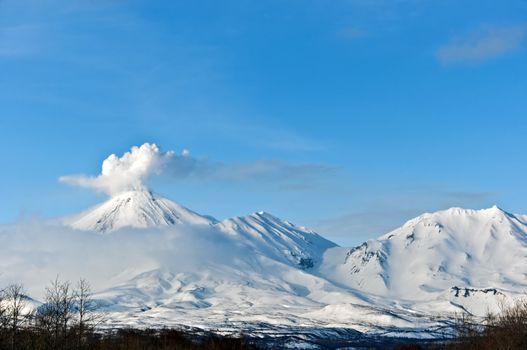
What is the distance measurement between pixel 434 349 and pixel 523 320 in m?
75.3

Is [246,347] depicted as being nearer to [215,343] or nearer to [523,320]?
[215,343]

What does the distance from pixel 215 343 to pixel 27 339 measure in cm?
5280

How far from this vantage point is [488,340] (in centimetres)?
10656

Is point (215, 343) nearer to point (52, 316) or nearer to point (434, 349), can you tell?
point (52, 316)

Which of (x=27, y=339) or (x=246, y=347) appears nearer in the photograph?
(x=27, y=339)

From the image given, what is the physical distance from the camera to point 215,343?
413 ft

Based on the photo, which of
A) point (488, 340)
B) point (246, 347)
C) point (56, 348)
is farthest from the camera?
point (246, 347)

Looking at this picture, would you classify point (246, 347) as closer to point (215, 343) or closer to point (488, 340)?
point (215, 343)

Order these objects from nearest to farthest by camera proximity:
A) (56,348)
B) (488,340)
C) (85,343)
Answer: (56,348) < (85,343) < (488,340)

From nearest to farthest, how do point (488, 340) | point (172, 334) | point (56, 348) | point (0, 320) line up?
point (0, 320) → point (56, 348) → point (488, 340) → point (172, 334)

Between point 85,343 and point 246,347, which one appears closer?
point 85,343

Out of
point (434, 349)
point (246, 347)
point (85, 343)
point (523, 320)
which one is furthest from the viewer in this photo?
point (434, 349)

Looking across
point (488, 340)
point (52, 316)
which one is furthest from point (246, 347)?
point (52, 316)

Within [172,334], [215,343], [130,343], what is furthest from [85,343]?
[172,334]
